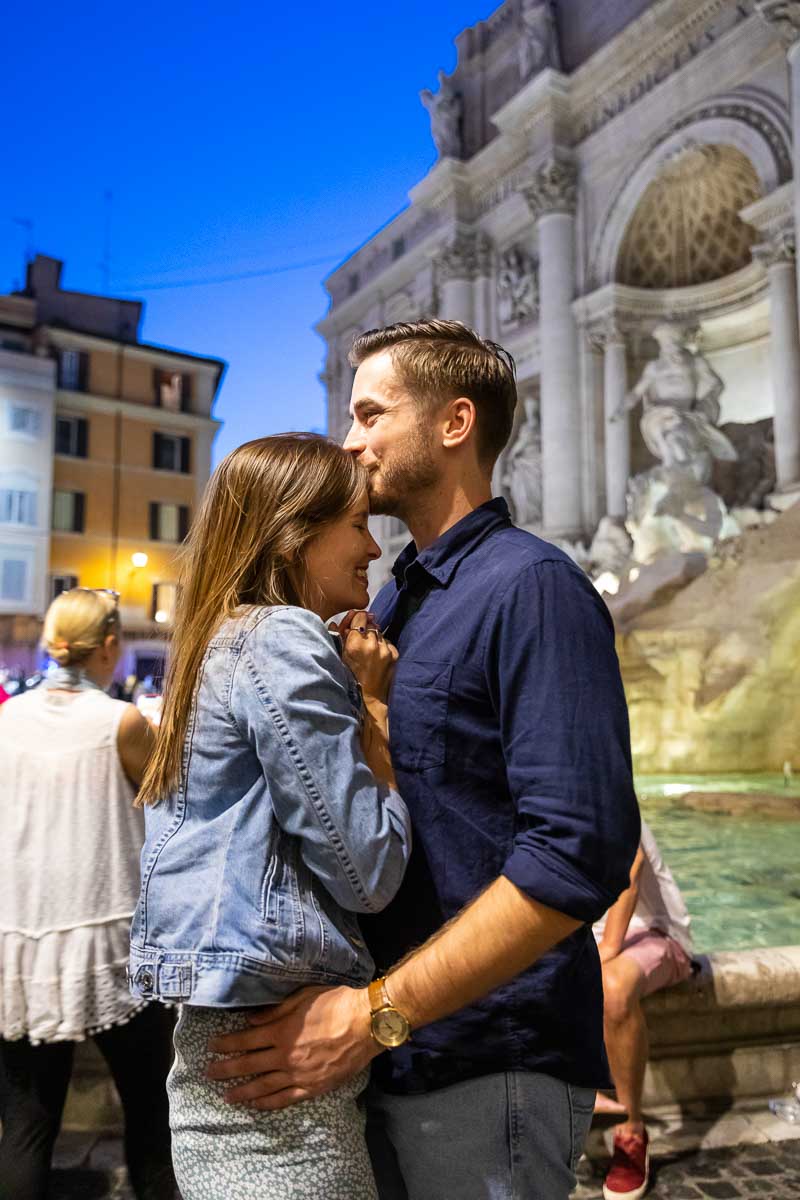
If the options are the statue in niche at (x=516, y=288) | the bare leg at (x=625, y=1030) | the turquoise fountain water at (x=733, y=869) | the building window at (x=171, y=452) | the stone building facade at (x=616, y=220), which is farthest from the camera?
the building window at (x=171, y=452)

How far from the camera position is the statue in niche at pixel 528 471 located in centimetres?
1852

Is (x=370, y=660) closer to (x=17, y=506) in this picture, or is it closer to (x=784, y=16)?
(x=784, y=16)

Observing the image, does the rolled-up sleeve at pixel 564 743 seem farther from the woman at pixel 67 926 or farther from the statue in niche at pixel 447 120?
the statue in niche at pixel 447 120

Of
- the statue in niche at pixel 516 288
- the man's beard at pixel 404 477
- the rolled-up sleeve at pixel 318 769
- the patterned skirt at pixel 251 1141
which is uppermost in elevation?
the statue in niche at pixel 516 288

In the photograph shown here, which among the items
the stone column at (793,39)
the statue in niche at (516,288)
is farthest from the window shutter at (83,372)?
the stone column at (793,39)

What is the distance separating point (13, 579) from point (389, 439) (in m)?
28.2

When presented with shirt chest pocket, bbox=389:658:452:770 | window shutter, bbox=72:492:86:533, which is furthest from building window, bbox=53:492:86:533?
shirt chest pocket, bbox=389:658:452:770

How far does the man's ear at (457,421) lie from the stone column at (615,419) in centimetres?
1577

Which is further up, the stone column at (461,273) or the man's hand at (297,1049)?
the stone column at (461,273)

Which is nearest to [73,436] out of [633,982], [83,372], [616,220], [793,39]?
[83,372]

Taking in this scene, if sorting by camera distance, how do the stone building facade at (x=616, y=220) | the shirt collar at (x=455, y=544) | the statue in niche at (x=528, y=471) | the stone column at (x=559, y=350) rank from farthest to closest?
the statue in niche at (x=528, y=471)
the stone column at (x=559, y=350)
the stone building facade at (x=616, y=220)
the shirt collar at (x=455, y=544)

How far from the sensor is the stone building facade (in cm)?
1394

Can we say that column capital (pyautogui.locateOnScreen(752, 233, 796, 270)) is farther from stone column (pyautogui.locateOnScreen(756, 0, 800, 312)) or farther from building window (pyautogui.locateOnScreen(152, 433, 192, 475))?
building window (pyautogui.locateOnScreen(152, 433, 192, 475))

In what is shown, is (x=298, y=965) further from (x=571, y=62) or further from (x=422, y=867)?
(x=571, y=62)
